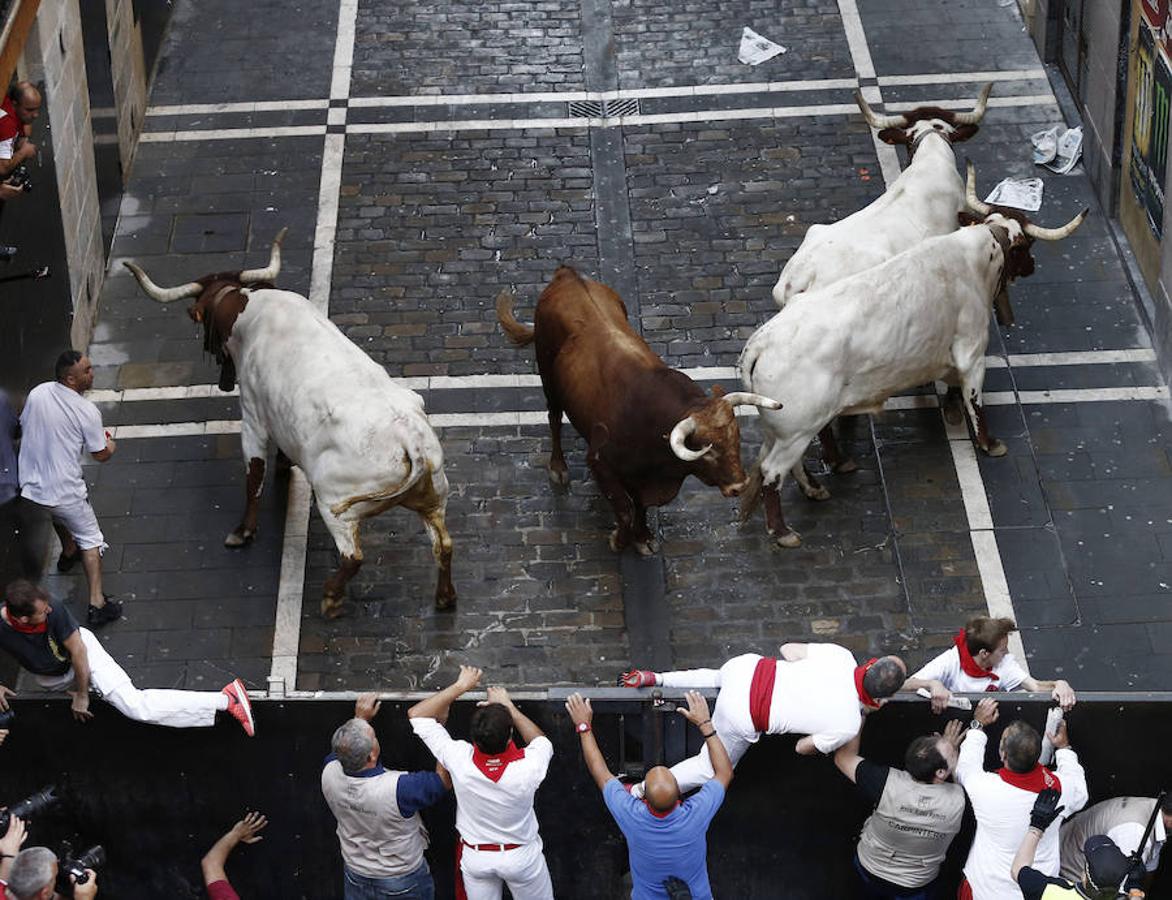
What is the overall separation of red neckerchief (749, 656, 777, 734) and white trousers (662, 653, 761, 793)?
0.02m

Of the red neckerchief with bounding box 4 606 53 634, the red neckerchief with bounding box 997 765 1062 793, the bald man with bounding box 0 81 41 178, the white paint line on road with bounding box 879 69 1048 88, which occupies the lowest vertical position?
the white paint line on road with bounding box 879 69 1048 88

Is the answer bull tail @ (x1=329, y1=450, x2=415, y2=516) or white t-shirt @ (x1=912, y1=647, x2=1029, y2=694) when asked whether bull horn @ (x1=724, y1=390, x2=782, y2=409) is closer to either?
bull tail @ (x1=329, y1=450, x2=415, y2=516)

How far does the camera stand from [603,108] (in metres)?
19.6

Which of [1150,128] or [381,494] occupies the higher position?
[381,494]

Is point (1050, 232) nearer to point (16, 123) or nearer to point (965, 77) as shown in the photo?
point (965, 77)

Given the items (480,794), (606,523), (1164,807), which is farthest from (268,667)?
(1164,807)

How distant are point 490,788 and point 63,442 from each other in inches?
185

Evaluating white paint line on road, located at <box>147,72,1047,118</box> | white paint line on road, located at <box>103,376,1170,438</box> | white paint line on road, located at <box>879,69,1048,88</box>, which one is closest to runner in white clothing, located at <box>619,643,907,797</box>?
white paint line on road, located at <box>103,376,1170,438</box>

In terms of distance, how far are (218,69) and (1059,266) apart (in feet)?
28.7

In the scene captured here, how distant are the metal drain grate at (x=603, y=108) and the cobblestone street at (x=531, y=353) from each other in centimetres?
4

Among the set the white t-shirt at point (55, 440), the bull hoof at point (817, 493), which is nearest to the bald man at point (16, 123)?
the white t-shirt at point (55, 440)

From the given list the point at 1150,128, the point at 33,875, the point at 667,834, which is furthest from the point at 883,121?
the point at 33,875

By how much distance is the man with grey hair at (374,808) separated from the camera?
1022cm

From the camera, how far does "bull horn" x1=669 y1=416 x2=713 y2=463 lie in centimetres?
1314
